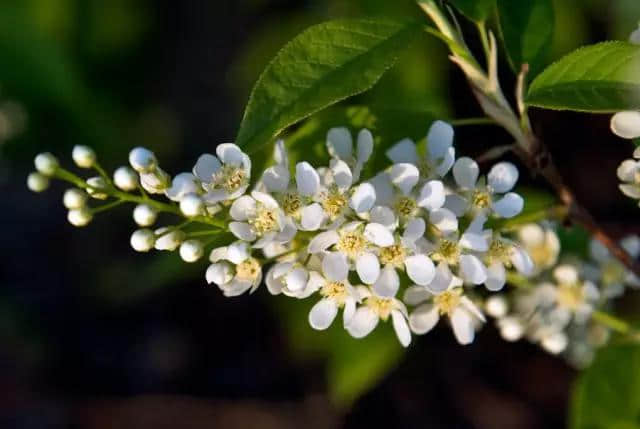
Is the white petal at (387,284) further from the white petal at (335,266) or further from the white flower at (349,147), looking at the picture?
the white flower at (349,147)

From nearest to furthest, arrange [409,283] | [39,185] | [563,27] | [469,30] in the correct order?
[39,185], [409,283], [469,30], [563,27]

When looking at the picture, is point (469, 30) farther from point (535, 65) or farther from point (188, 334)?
point (188, 334)

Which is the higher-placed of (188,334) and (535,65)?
(535,65)

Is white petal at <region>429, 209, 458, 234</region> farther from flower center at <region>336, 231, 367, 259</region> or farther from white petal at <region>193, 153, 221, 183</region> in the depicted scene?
white petal at <region>193, 153, 221, 183</region>

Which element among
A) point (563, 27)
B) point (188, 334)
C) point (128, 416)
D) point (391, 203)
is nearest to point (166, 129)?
point (188, 334)

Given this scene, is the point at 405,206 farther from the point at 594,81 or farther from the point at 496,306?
the point at 496,306

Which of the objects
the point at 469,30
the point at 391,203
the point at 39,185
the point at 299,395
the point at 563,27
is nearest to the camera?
the point at 391,203
